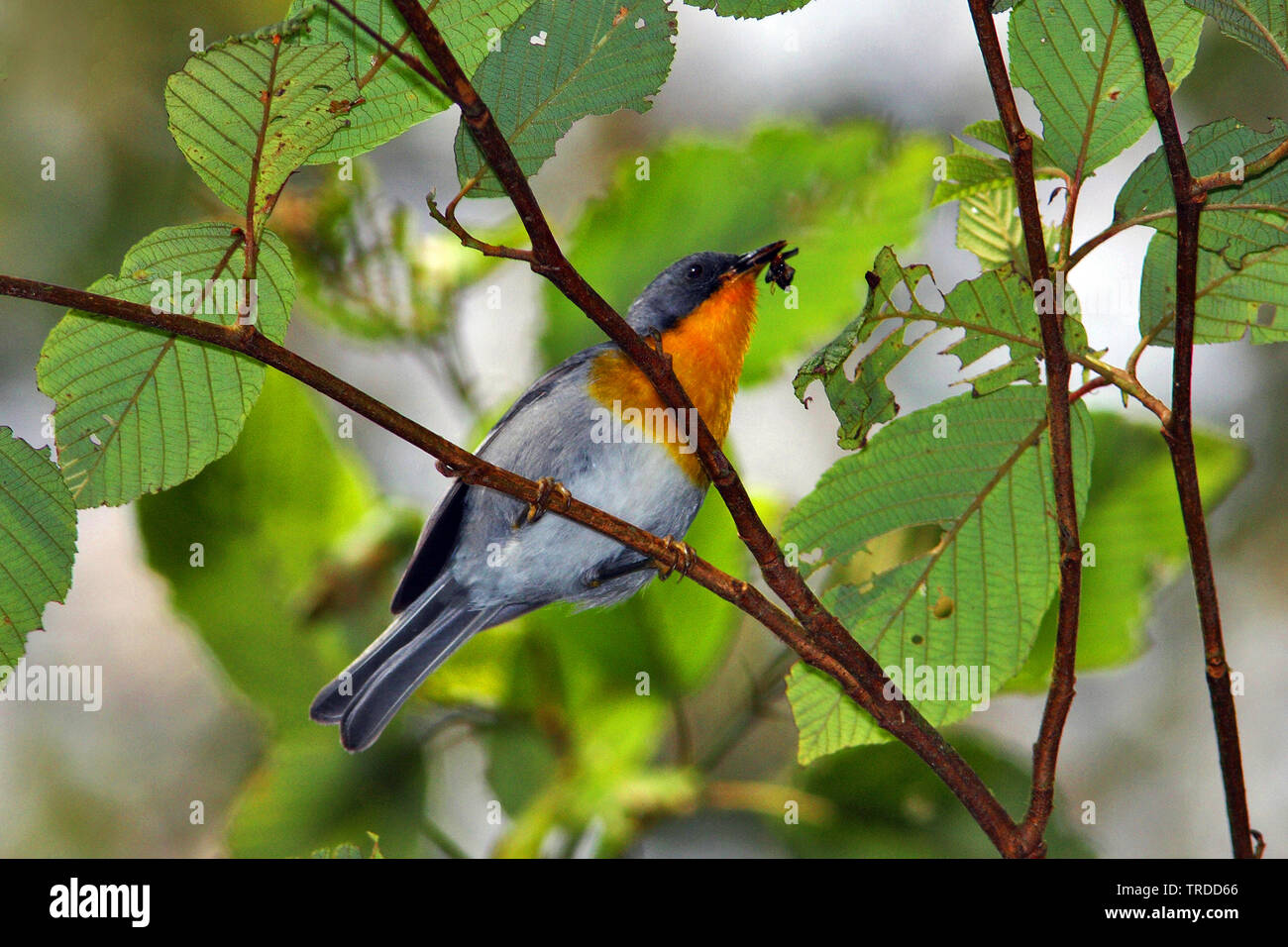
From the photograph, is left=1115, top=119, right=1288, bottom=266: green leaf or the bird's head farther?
the bird's head

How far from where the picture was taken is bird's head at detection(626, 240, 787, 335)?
2967 mm

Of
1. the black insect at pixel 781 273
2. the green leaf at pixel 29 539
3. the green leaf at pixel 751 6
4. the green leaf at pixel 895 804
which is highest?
the green leaf at pixel 751 6

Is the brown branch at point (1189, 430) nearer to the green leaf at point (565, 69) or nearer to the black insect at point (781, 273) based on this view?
the green leaf at point (565, 69)

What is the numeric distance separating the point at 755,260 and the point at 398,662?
4.40 ft

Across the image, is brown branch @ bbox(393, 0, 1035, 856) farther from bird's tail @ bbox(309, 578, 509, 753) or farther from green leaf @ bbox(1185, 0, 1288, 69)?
bird's tail @ bbox(309, 578, 509, 753)

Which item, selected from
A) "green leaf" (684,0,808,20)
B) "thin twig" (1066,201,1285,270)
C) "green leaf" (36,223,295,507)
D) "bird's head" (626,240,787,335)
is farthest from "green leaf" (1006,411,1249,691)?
"green leaf" (36,223,295,507)

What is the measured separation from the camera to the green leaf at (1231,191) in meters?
1.54

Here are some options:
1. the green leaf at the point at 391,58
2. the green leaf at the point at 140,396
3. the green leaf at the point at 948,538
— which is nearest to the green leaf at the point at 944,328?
the green leaf at the point at 948,538

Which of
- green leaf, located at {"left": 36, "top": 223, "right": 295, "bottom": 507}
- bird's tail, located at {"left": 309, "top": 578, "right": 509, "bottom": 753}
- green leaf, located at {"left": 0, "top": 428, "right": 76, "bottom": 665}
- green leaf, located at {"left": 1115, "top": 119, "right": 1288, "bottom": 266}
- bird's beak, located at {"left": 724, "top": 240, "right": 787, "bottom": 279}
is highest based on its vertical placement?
bird's beak, located at {"left": 724, "top": 240, "right": 787, "bottom": 279}

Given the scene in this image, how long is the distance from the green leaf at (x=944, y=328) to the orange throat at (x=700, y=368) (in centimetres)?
108

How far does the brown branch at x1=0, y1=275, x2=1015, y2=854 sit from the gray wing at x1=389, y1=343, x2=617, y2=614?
121cm

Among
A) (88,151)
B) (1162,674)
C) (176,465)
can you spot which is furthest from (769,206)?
(1162,674)

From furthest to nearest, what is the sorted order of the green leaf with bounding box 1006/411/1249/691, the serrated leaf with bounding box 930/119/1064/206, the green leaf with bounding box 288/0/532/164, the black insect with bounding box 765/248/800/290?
the black insect with bounding box 765/248/800/290
the green leaf with bounding box 1006/411/1249/691
the serrated leaf with bounding box 930/119/1064/206
the green leaf with bounding box 288/0/532/164

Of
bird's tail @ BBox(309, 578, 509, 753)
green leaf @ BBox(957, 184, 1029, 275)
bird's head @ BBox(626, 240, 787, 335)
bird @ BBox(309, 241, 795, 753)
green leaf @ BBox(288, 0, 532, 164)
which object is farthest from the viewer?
bird's head @ BBox(626, 240, 787, 335)
